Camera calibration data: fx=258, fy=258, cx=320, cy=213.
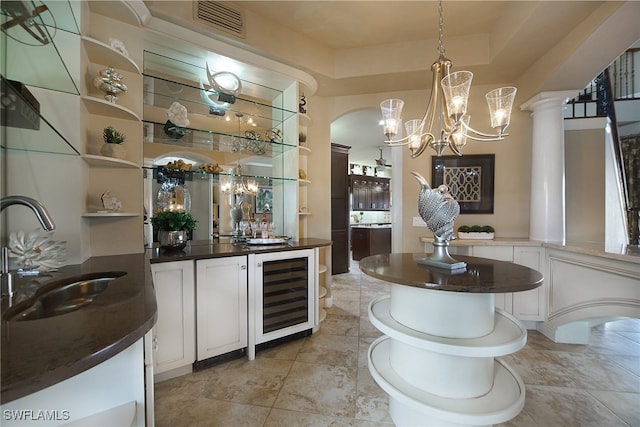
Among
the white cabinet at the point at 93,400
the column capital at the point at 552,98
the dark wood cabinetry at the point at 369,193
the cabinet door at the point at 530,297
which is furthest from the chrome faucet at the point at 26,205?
the dark wood cabinetry at the point at 369,193

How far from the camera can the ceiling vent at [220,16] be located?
7.23 feet

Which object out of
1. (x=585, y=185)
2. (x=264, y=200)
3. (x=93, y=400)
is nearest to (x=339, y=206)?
(x=264, y=200)

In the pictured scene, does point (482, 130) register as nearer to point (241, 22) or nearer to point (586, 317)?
point (586, 317)

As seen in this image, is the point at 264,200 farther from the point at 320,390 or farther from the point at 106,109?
the point at 320,390

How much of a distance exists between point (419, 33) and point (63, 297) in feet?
11.7

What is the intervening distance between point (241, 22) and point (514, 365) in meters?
3.85

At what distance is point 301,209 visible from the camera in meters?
3.22

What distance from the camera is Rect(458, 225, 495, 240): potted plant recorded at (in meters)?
2.94

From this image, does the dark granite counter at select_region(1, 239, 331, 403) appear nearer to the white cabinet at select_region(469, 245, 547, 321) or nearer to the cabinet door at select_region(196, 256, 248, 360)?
the cabinet door at select_region(196, 256, 248, 360)

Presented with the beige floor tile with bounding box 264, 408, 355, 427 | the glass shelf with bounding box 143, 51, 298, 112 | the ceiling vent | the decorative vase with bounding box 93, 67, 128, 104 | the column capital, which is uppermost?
the ceiling vent

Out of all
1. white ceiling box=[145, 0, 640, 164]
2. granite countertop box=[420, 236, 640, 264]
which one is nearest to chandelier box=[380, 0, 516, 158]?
white ceiling box=[145, 0, 640, 164]

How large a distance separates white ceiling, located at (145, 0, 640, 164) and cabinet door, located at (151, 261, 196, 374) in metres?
2.05

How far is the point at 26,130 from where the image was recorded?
125cm

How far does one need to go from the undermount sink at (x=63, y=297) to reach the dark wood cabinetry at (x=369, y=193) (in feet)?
20.7
